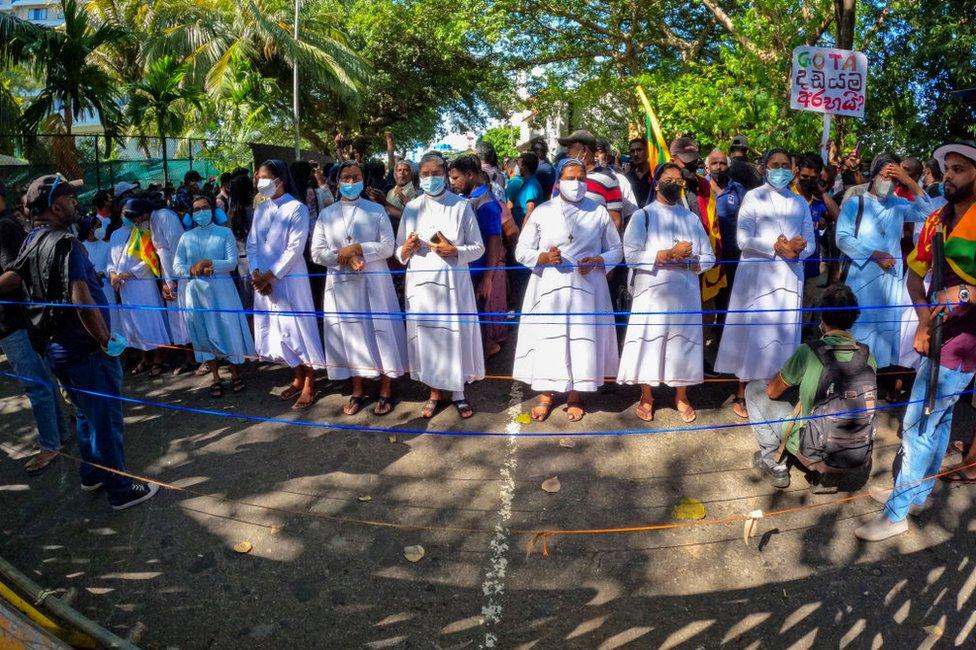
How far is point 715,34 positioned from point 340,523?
1807 cm

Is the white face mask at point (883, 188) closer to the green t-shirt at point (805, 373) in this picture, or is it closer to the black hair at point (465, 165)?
the green t-shirt at point (805, 373)

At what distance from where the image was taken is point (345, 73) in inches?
933

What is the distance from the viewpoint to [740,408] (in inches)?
202

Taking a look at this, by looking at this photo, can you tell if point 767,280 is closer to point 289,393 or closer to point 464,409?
point 464,409

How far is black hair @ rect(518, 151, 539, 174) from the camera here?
→ 6.67 metres

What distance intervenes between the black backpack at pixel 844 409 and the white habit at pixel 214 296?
4.51 meters

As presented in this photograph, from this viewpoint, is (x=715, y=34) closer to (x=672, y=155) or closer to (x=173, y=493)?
(x=672, y=155)

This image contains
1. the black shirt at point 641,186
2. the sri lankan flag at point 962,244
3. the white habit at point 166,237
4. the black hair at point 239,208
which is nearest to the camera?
the sri lankan flag at point 962,244

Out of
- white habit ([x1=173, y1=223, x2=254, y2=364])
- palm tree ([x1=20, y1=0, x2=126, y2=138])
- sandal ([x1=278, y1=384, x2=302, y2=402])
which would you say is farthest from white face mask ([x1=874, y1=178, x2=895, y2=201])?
palm tree ([x1=20, y1=0, x2=126, y2=138])

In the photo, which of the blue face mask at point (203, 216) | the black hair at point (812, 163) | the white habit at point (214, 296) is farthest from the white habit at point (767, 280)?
the blue face mask at point (203, 216)

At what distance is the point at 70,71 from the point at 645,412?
12.9 m

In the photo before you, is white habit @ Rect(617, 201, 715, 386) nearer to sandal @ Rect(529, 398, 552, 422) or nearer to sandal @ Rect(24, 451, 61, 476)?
sandal @ Rect(529, 398, 552, 422)

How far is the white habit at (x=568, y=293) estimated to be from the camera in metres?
4.99

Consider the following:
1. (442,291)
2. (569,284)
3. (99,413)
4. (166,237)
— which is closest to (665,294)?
(569,284)
